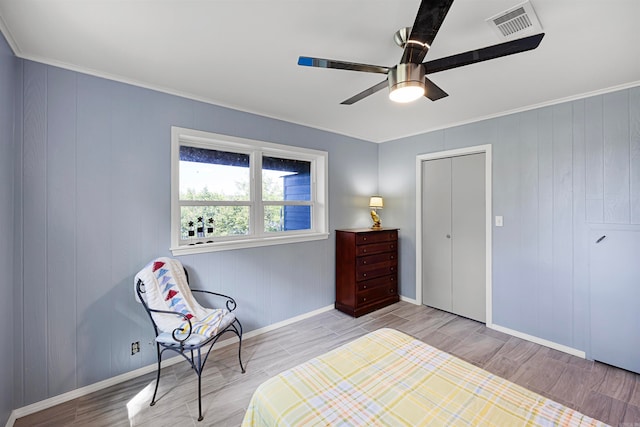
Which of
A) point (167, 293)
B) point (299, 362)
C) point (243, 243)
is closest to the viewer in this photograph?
point (167, 293)

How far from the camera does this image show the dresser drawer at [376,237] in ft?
11.6

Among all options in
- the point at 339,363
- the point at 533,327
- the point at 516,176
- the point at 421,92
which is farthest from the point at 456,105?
the point at 339,363

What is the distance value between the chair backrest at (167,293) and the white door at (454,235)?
2978mm

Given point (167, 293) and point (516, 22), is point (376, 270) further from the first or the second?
point (516, 22)

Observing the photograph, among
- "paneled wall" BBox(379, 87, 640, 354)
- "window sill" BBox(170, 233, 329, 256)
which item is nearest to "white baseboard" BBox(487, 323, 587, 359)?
"paneled wall" BBox(379, 87, 640, 354)

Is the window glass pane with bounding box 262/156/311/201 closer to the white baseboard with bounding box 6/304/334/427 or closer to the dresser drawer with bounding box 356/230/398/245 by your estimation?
the dresser drawer with bounding box 356/230/398/245

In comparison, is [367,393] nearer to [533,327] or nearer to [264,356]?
[264,356]

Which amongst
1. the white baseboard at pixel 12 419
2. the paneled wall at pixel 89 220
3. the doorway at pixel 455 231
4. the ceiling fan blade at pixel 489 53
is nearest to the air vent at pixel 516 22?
the ceiling fan blade at pixel 489 53

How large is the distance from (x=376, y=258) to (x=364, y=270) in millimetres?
264

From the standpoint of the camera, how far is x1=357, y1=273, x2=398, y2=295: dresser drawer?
359cm

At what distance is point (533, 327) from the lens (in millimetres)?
2906

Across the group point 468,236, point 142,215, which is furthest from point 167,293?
point 468,236

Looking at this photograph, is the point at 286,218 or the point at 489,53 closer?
the point at 489,53

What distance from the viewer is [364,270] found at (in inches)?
Answer: 142
